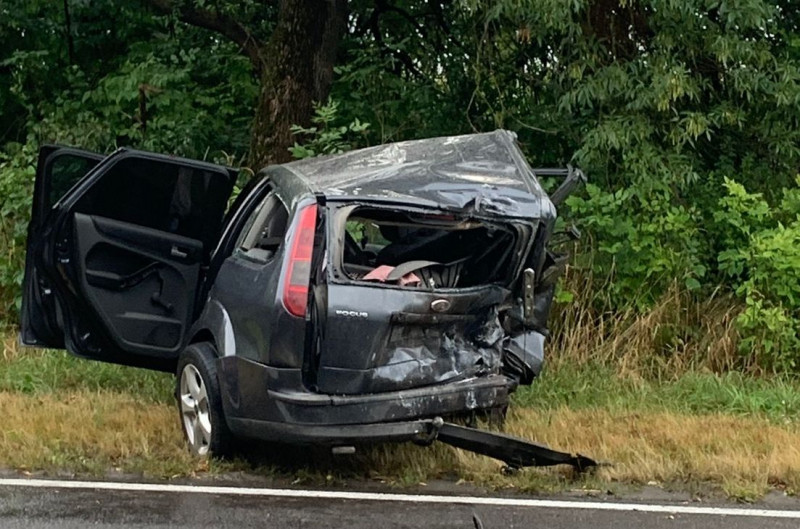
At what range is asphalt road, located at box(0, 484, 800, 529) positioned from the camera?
5.58 meters

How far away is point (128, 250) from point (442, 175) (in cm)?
224

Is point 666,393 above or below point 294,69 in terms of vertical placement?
below

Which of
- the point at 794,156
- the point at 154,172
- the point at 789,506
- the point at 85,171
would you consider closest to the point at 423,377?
the point at 789,506

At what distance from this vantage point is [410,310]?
5.96 meters

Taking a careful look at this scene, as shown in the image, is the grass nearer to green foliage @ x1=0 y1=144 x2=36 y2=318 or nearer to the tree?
green foliage @ x1=0 y1=144 x2=36 y2=318

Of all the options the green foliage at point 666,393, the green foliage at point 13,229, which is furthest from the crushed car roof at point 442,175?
the green foliage at point 13,229

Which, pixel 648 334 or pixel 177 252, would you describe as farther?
pixel 648 334

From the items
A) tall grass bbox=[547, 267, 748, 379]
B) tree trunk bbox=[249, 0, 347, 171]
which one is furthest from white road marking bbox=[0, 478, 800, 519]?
tree trunk bbox=[249, 0, 347, 171]

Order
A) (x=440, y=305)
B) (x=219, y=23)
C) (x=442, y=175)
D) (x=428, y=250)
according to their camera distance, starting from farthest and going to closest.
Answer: (x=219, y=23)
(x=428, y=250)
(x=442, y=175)
(x=440, y=305)

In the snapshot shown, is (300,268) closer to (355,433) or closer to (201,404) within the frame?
(355,433)

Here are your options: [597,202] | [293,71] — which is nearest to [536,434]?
[597,202]

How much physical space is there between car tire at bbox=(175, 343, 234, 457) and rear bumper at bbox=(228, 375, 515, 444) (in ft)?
1.80

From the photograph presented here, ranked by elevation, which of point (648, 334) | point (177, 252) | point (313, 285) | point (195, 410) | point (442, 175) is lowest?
point (648, 334)

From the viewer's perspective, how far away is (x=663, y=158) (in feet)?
34.3
